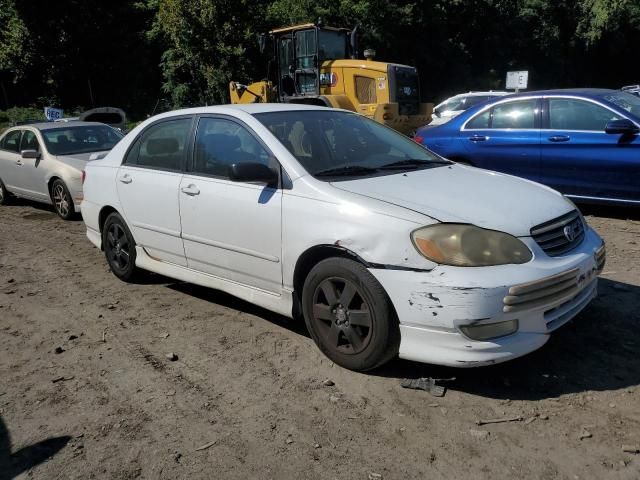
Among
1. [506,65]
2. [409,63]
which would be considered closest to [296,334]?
[409,63]

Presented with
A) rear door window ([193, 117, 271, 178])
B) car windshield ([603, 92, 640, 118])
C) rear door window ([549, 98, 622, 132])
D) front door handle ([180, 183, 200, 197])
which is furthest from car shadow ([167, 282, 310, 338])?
car windshield ([603, 92, 640, 118])

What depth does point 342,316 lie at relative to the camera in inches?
Result: 139

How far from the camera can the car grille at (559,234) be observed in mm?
3371

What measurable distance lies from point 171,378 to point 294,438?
1.06m

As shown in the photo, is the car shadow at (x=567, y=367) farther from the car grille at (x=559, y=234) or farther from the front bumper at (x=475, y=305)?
the car grille at (x=559, y=234)

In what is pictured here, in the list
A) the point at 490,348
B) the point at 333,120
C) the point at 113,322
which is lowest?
the point at 113,322

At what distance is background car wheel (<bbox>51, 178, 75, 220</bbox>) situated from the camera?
28.0ft

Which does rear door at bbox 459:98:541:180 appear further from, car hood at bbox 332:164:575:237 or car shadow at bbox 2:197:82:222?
car shadow at bbox 2:197:82:222

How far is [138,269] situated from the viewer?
545cm

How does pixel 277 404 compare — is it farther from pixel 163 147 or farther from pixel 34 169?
pixel 34 169

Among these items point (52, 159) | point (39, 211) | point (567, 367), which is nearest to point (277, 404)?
point (567, 367)

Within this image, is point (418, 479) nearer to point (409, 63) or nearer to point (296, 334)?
point (296, 334)

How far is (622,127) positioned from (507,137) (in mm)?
1432

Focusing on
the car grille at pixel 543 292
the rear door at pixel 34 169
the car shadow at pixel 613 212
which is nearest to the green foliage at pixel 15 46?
the rear door at pixel 34 169
